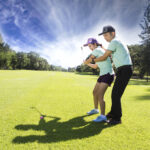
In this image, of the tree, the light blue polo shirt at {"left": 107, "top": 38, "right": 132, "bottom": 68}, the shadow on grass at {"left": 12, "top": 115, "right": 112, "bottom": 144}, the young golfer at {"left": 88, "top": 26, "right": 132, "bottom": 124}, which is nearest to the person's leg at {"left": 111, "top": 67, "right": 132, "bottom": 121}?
the young golfer at {"left": 88, "top": 26, "right": 132, "bottom": 124}

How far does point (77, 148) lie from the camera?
6.68 ft

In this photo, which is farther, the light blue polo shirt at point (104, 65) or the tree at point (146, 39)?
the tree at point (146, 39)

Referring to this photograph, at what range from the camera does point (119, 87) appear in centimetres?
298

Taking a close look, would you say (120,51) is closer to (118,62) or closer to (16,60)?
(118,62)

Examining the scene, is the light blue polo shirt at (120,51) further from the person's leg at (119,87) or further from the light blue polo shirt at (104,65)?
the light blue polo shirt at (104,65)

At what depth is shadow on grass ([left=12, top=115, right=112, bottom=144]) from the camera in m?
2.31

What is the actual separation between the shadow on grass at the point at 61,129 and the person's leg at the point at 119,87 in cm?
50

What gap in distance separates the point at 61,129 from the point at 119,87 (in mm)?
1994

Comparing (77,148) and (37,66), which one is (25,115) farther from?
(37,66)

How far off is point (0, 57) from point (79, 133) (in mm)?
72305

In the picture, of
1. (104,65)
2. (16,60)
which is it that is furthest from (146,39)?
(16,60)

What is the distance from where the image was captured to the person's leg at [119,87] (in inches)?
114

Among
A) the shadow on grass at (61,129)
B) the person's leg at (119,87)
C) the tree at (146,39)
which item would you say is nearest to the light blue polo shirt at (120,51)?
the person's leg at (119,87)

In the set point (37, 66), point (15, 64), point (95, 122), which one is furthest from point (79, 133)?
point (37, 66)
